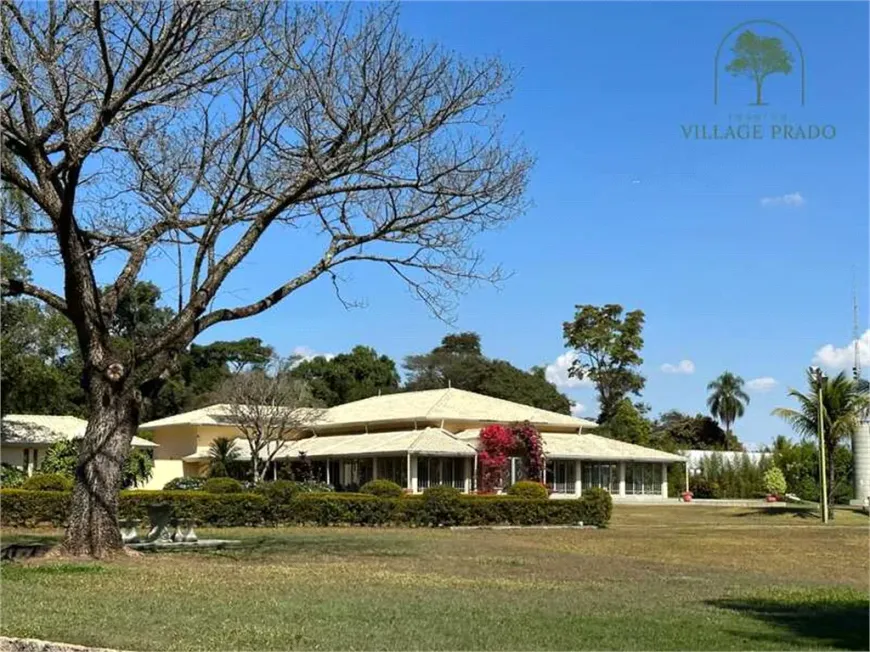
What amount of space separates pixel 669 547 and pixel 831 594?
34.4 ft

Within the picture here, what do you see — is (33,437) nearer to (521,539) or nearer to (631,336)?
(521,539)

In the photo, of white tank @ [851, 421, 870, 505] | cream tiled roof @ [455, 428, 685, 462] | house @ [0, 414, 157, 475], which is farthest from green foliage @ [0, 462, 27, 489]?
white tank @ [851, 421, 870, 505]

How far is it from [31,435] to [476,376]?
3905 cm

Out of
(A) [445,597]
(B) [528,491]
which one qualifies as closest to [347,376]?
(B) [528,491]

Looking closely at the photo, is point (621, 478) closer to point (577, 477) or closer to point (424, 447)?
point (577, 477)

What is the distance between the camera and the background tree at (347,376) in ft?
262

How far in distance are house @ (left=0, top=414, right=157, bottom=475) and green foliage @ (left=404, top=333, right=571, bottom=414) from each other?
25.7 m

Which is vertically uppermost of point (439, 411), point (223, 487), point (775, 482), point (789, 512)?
point (439, 411)

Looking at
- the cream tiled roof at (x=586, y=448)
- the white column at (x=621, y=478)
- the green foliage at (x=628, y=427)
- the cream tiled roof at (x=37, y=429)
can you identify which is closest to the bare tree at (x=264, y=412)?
the cream tiled roof at (x=37, y=429)

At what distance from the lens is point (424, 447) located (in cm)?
4578

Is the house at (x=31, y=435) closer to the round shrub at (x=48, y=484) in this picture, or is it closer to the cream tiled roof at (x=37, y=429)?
the cream tiled roof at (x=37, y=429)

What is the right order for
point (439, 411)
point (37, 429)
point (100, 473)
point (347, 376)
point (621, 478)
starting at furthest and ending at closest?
point (347, 376), point (621, 478), point (439, 411), point (37, 429), point (100, 473)

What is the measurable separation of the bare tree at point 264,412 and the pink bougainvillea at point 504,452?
1036 cm

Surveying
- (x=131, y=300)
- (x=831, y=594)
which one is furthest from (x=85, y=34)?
(x=131, y=300)
